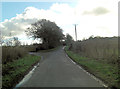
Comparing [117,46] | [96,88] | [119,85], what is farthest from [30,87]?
[117,46]

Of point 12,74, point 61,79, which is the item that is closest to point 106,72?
point 61,79

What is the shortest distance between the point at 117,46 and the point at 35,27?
116 feet

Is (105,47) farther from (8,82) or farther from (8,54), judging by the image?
(8,82)

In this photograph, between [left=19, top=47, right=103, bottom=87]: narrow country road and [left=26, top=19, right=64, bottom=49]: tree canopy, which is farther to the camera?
[left=26, top=19, right=64, bottom=49]: tree canopy

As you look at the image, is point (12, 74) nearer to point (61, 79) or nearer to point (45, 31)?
point (61, 79)

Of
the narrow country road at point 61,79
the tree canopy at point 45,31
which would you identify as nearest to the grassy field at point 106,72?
the narrow country road at point 61,79

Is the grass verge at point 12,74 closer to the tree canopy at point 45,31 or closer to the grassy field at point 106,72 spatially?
the grassy field at point 106,72

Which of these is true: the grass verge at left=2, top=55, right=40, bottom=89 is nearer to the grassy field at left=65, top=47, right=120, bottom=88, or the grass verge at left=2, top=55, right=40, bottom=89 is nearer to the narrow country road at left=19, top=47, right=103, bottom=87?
the narrow country road at left=19, top=47, right=103, bottom=87

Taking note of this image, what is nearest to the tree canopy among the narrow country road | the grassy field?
the grassy field

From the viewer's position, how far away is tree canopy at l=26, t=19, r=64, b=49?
137 feet

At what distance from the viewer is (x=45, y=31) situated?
4172 cm

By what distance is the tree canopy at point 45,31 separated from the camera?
41.8 meters

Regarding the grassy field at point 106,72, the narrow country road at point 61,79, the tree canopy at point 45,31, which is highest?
the tree canopy at point 45,31

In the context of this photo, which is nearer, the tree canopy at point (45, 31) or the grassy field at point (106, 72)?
the grassy field at point (106, 72)
